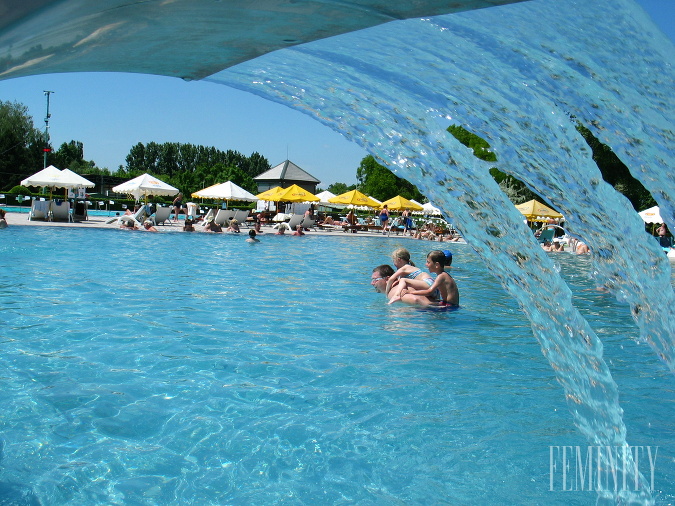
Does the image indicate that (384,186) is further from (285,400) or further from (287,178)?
(285,400)

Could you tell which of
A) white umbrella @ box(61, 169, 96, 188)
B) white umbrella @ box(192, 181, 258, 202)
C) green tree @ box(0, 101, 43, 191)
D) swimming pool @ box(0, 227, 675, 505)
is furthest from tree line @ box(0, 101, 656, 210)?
swimming pool @ box(0, 227, 675, 505)

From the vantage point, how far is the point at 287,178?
7412cm

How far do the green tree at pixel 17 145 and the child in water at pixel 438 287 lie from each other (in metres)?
57.2

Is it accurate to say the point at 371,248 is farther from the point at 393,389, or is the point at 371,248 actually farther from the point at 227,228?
the point at 393,389

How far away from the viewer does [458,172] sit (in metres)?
3.66

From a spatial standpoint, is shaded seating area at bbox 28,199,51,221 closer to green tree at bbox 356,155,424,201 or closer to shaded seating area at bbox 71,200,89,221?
shaded seating area at bbox 71,200,89,221

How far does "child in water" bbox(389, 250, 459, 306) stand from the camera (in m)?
8.82

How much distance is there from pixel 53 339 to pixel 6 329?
0.73 m

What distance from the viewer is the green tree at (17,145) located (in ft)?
192

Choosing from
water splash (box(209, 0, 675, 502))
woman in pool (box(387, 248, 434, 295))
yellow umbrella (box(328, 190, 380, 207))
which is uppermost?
yellow umbrella (box(328, 190, 380, 207))

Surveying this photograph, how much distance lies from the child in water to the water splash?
15.3 feet

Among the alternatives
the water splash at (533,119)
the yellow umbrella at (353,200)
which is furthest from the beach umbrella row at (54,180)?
the water splash at (533,119)

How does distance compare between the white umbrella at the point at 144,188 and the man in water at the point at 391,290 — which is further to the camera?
the white umbrella at the point at 144,188

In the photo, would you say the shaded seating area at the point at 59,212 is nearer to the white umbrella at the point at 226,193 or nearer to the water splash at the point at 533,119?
the white umbrella at the point at 226,193
